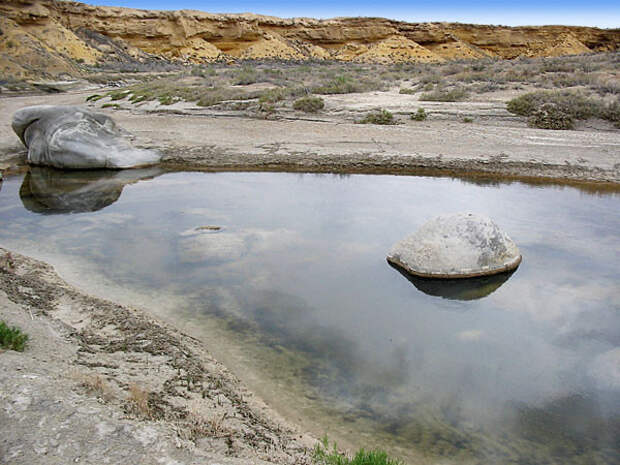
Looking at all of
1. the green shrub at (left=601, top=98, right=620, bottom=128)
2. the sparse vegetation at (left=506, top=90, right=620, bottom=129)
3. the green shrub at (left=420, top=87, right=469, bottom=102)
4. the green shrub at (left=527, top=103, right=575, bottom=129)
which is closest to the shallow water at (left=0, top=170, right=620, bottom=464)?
the green shrub at (left=527, top=103, right=575, bottom=129)

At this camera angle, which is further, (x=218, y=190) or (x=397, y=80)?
(x=397, y=80)

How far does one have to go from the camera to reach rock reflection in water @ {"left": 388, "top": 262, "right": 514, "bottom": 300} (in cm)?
597

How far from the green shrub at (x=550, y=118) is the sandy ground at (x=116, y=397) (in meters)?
13.2

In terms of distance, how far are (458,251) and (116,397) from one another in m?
4.58

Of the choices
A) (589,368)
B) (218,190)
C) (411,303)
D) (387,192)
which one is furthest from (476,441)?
(218,190)

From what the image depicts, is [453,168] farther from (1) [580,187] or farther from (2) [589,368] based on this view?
(2) [589,368]

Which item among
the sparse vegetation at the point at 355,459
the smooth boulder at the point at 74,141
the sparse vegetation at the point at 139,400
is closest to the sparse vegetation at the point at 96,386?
the sparse vegetation at the point at 139,400

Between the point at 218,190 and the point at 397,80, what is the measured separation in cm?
1573

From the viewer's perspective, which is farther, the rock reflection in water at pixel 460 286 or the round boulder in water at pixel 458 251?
the round boulder in water at pixel 458 251

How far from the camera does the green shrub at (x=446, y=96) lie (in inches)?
682

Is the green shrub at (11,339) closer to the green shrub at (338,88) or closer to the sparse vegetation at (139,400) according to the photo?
the sparse vegetation at (139,400)

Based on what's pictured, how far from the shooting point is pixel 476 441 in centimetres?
369

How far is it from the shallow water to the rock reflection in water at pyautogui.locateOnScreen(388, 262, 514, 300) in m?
0.03

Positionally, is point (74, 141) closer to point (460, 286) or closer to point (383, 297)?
point (383, 297)
